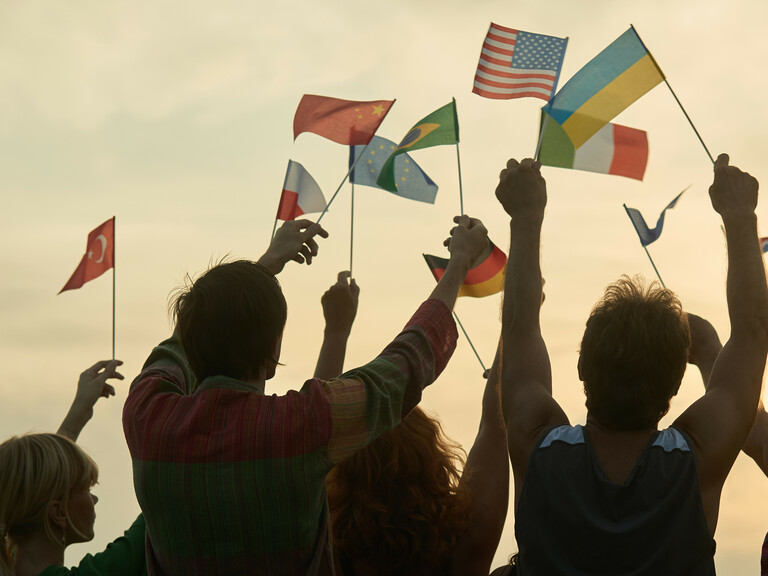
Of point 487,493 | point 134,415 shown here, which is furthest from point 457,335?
point 134,415

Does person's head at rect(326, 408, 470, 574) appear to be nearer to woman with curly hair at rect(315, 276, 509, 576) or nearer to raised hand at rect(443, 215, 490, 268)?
woman with curly hair at rect(315, 276, 509, 576)

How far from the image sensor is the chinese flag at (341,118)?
596 centimetres

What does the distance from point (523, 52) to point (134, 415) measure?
379 cm

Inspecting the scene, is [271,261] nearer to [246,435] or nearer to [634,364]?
[246,435]

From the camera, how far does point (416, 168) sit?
6.26 metres

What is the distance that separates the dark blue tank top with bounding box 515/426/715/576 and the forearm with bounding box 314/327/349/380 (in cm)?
143

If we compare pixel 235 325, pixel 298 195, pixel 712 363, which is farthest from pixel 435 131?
pixel 235 325

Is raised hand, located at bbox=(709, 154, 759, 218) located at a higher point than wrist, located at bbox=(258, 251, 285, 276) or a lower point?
higher

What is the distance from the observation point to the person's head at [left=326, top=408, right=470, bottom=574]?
306 centimetres

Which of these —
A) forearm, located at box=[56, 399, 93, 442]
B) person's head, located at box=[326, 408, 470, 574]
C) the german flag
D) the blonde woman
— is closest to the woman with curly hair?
person's head, located at box=[326, 408, 470, 574]

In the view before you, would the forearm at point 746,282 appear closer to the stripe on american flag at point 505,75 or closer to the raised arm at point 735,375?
the raised arm at point 735,375

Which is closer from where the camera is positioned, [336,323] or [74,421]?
[336,323]

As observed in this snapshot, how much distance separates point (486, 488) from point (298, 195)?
11.0 ft

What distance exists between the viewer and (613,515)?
2.40 meters
